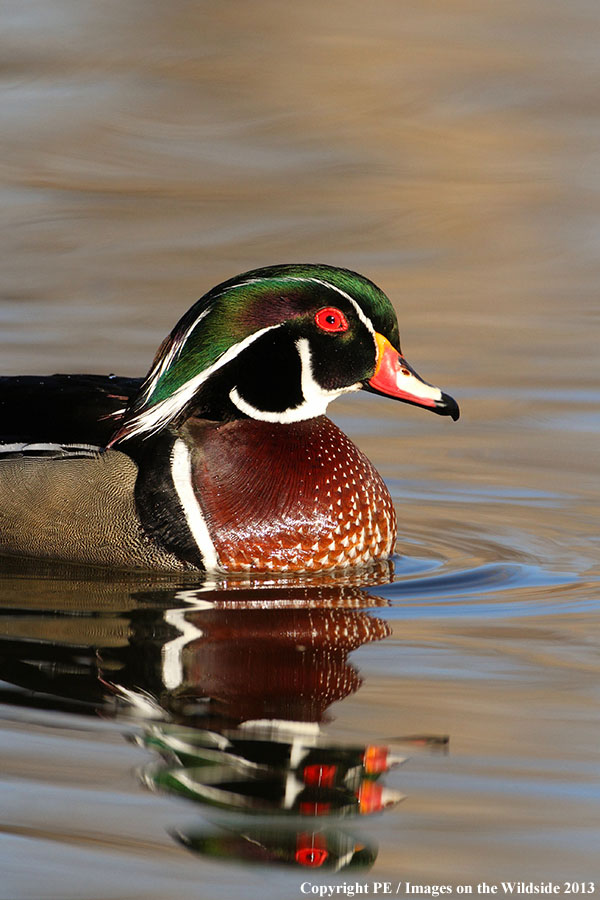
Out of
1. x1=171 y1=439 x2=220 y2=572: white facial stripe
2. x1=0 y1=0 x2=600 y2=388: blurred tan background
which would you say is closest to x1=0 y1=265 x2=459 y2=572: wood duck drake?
x1=171 y1=439 x2=220 y2=572: white facial stripe

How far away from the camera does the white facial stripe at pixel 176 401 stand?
240 inches

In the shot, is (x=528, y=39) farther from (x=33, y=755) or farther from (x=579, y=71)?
(x=33, y=755)

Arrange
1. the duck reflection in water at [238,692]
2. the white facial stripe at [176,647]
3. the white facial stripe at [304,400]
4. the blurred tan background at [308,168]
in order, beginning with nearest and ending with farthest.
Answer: the duck reflection in water at [238,692] < the white facial stripe at [176,647] < the white facial stripe at [304,400] < the blurred tan background at [308,168]

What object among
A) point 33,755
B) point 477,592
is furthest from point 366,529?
point 33,755

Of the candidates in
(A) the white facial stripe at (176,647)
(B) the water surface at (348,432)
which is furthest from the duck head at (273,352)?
(A) the white facial stripe at (176,647)

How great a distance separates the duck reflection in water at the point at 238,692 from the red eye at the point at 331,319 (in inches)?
38.7

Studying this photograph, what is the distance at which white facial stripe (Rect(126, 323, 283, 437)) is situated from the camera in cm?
609

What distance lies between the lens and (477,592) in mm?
5934

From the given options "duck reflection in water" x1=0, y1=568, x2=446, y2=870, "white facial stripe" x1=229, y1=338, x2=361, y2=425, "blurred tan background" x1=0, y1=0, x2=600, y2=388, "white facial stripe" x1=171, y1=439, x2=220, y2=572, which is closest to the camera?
"duck reflection in water" x1=0, y1=568, x2=446, y2=870

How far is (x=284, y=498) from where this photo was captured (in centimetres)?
620

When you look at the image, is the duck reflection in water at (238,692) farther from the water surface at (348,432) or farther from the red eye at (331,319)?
the red eye at (331,319)

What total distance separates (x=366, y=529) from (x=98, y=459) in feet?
3.54

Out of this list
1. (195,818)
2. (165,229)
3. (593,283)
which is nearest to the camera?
(195,818)

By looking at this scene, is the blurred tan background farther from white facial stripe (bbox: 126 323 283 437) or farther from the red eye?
white facial stripe (bbox: 126 323 283 437)
